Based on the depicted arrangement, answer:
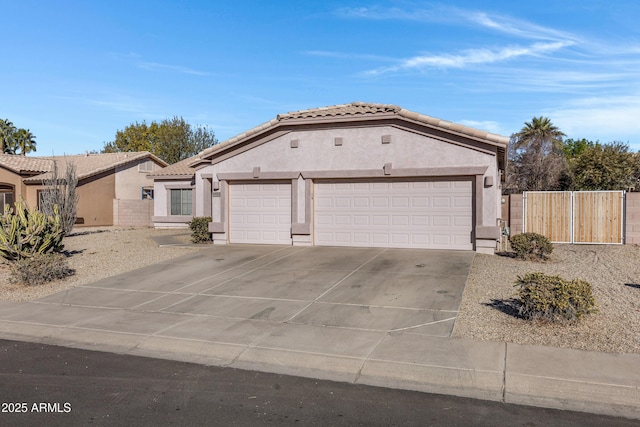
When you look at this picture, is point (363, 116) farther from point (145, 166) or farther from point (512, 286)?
point (145, 166)

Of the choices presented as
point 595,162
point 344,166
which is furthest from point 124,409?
point 595,162

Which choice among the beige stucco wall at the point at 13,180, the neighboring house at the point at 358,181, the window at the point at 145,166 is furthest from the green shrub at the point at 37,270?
the window at the point at 145,166

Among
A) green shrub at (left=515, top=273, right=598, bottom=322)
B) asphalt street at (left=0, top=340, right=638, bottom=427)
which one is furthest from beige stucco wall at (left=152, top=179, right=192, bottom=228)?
green shrub at (left=515, top=273, right=598, bottom=322)

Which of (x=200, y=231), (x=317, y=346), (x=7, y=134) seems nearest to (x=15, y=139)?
(x=7, y=134)

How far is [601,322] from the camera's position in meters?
8.12

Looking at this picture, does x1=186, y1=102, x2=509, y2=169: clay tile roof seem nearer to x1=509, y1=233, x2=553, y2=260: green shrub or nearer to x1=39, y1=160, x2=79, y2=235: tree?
x1=509, y1=233, x2=553, y2=260: green shrub

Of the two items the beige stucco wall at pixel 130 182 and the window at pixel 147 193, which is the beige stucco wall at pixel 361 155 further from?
the window at pixel 147 193

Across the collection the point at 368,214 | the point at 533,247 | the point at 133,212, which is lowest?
the point at 533,247

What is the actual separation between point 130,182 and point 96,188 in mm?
3049

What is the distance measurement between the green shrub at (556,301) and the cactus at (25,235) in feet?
40.3

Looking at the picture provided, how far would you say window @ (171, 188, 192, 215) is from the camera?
2850 cm

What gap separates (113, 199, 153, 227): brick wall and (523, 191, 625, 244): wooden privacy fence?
23.3 m

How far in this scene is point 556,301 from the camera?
7.86m

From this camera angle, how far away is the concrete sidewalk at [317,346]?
584cm
